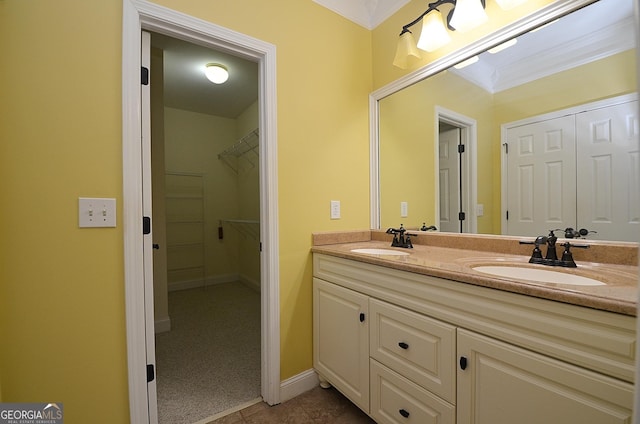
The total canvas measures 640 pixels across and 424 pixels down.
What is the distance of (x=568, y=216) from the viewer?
1148 mm

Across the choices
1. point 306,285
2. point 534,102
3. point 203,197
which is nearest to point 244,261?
point 203,197

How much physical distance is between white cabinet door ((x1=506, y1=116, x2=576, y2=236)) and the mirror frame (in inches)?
17.2

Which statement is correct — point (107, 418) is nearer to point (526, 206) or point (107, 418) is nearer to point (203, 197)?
point (526, 206)

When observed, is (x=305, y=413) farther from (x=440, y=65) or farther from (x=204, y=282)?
(x=204, y=282)

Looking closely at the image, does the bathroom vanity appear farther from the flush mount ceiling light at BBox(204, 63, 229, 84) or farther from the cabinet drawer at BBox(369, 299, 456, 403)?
the flush mount ceiling light at BBox(204, 63, 229, 84)

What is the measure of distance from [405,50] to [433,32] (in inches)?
7.5

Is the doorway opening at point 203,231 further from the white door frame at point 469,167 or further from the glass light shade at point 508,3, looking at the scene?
the glass light shade at point 508,3

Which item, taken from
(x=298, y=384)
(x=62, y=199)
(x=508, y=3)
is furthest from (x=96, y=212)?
(x=508, y=3)

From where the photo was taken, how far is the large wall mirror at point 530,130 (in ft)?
3.34

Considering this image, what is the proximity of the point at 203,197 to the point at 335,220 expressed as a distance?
2.86 m

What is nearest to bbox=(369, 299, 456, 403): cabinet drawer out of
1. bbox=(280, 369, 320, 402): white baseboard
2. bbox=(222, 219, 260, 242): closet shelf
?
bbox=(280, 369, 320, 402): white baseboard

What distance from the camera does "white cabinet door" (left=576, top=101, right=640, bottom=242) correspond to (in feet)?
3.21

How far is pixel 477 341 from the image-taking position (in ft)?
2.73

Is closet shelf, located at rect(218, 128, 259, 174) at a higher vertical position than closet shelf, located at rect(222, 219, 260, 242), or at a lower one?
higher
